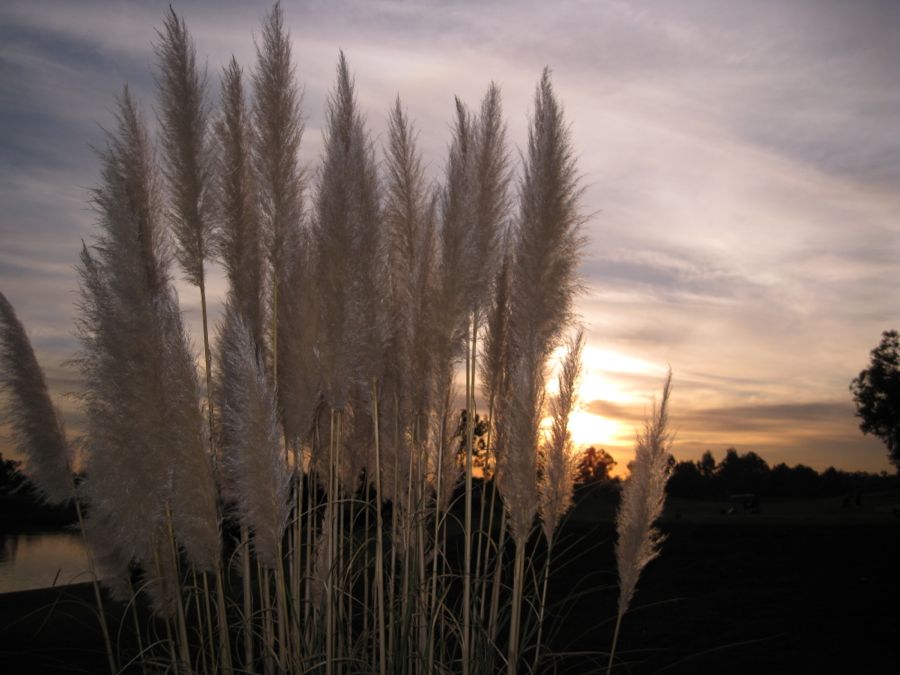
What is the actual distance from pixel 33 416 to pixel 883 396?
129ft

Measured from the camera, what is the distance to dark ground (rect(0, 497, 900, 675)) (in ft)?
20.0

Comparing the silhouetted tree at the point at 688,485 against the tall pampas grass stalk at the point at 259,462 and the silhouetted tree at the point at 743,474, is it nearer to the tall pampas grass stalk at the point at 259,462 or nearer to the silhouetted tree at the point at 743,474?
the silhouetted tree at the point at 743,474

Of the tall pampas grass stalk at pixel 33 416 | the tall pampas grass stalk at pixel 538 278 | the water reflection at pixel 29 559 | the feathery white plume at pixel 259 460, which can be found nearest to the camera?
the feathery white plume at pixel 259 460

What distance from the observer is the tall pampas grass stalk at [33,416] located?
328cm

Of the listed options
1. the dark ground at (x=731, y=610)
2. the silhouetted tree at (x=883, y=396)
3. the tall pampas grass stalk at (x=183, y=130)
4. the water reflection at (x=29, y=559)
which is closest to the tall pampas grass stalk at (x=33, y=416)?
the tall pampas grass stalk at (x=183, y=130)

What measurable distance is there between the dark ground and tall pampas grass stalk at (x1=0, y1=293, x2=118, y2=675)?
5.57ft

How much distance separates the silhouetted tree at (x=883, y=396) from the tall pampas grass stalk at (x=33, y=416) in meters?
37.8

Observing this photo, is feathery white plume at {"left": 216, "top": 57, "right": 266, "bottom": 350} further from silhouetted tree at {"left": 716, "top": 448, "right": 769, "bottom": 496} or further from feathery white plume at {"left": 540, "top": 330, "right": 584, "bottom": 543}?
silhouetted tree at {"left": 716, "top": 448, "right": 769, "bottom": 496}

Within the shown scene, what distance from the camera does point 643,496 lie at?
3.15 meters

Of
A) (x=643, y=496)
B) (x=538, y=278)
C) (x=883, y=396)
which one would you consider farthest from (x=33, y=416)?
A: (x=883, y=396)

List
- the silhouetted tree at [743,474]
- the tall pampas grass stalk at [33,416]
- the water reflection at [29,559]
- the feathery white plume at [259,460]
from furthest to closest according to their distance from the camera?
1. the silhouetted tree at [743,474]
2. the water reflection at [29,559]
3. the tall pampas grass stalk at [33,416]
4. the feathery white plume at [259,460]

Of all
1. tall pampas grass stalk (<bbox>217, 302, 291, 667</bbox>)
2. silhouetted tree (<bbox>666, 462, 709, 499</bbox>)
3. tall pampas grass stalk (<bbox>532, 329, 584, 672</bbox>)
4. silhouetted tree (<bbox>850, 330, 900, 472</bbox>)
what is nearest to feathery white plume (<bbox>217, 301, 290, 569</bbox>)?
tall pampas grass stalk (<bbox>217, 302, 291, 667</bbox>)

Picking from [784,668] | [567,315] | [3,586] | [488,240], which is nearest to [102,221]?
[488,240]

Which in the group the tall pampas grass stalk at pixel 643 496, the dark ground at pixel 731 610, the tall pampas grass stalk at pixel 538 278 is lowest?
the dark ground at pixel 731 610
